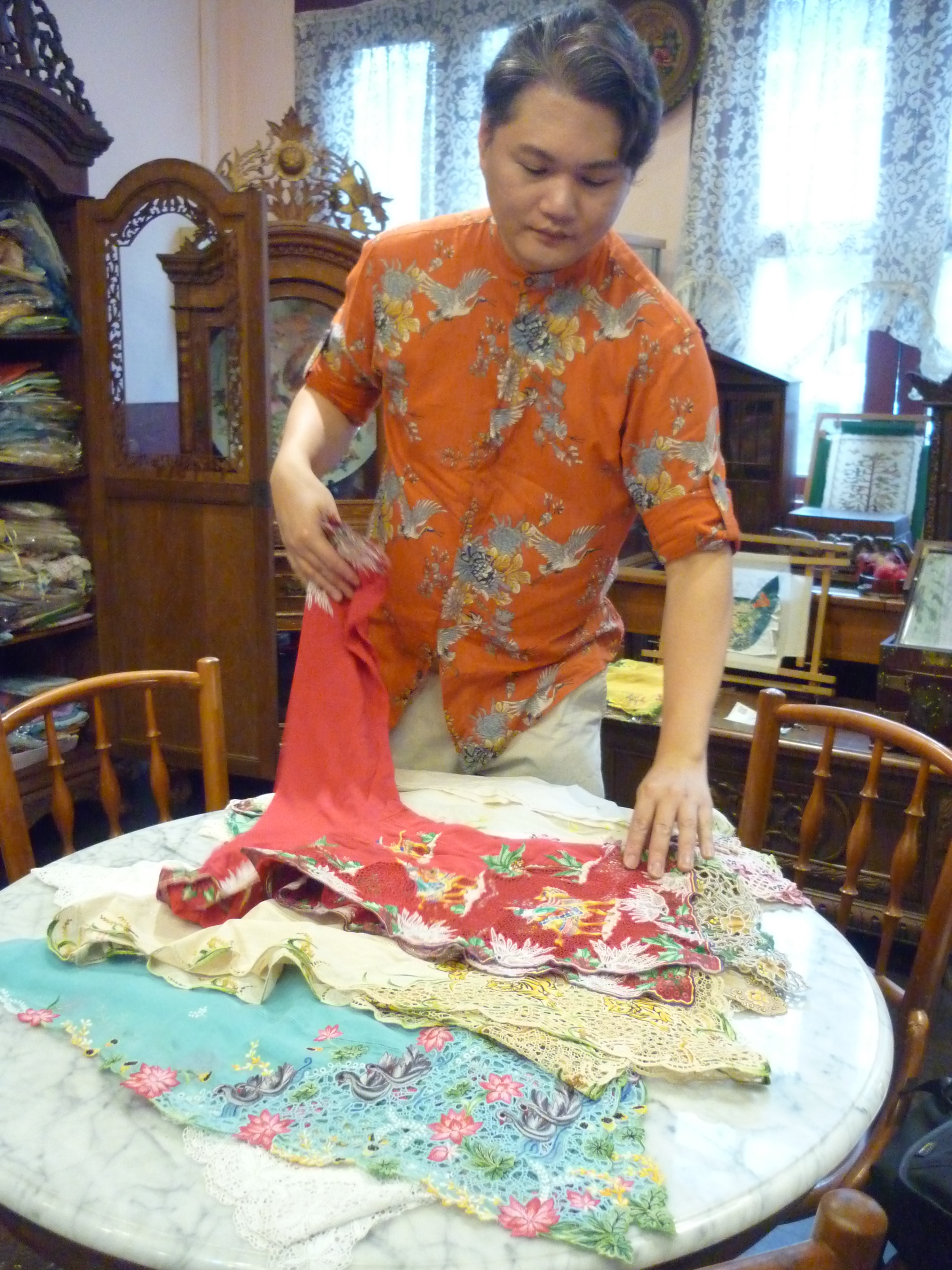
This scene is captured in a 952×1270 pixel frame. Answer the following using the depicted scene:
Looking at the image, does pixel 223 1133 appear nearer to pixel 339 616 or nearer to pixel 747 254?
pixel 339 616

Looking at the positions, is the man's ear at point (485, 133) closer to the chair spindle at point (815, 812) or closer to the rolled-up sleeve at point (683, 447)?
the rolled-up sleeve at point (683, 447)

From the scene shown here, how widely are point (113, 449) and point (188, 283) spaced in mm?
498

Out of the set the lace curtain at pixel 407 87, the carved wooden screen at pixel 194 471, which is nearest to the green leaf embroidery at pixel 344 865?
the carved wooden screen at pixel 194 471

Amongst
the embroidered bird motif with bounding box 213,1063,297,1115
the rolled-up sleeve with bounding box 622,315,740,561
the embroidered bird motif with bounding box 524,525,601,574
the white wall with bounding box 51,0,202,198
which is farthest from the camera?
the white wall with bounding box 51,0,202,198

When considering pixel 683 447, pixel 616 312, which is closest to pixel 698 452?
pixel 683 447

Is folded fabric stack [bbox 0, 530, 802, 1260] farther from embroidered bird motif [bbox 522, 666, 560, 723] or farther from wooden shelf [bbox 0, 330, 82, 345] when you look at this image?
wooden shelf [bbox 0, 330, 82, 345]

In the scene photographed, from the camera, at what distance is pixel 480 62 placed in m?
3.38

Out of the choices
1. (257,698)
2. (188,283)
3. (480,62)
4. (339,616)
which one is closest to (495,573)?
(339,616)

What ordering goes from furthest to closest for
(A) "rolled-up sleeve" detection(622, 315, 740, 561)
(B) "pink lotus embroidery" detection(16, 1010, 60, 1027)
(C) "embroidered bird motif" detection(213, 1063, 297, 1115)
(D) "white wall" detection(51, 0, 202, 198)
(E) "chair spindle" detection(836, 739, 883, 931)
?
(D) "white wall" detection(51, 0, 202, 198)
(E) "chair spindle" detection(836, 739, 883, 931)
(A) "rolled-up sleeve" detection(622, 315, 740, 561)
(B) "pink lotus embroidery" detection(16, 1010, 60, 1027)
(C) "embroidered bird motif" detection(213, 1063, 297, 1115)

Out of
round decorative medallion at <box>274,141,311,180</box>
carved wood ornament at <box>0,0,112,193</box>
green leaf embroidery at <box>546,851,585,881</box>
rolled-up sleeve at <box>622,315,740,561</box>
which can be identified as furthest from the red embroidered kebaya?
round decorative medallion at <box>274,141,311,180</box>

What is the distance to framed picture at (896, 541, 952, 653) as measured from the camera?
7.66 ft

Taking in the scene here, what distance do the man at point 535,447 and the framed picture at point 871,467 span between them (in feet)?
5.19

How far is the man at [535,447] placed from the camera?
1104mm

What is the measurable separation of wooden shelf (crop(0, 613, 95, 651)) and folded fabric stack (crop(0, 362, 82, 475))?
408 millimetres
